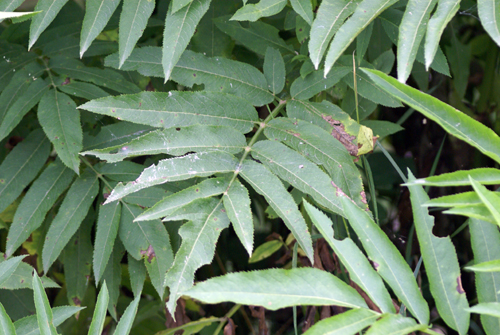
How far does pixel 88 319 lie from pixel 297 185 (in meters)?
1.10

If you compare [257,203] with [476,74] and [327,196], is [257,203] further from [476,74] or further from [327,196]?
[476,74]

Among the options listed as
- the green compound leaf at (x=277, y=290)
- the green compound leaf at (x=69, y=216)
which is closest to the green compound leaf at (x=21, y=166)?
the green compound leaf at (x=69, y=216)

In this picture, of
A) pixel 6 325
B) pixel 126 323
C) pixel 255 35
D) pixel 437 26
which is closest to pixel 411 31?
pixel 437 26

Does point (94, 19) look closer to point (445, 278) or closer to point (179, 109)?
point (179, 109)

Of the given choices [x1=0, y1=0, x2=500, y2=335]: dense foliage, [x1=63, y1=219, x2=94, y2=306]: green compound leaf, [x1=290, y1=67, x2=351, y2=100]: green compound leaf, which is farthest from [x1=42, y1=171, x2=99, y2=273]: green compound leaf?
[x1=290, y1=67, x2=351, y2=100]: green compound leaf

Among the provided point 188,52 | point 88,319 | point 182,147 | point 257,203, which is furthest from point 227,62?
point 88,319

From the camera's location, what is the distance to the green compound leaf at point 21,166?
34.0 inches

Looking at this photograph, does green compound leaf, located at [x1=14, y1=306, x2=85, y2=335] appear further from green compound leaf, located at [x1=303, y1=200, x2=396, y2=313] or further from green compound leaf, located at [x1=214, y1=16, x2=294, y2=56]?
green compound leaf, located at [x1=214, y1=16, x2=294, y2=56]

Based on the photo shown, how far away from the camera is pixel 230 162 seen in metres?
0.69

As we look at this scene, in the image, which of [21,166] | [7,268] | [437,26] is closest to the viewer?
[437,26]

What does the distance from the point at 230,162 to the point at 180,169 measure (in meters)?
0.09

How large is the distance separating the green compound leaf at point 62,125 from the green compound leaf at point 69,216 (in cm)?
9

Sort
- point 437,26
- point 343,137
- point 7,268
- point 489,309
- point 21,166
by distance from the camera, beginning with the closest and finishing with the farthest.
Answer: point 489,309, point 437,26, point 7,268, point 343,137, point 21,166

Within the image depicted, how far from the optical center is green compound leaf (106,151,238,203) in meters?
0.63
